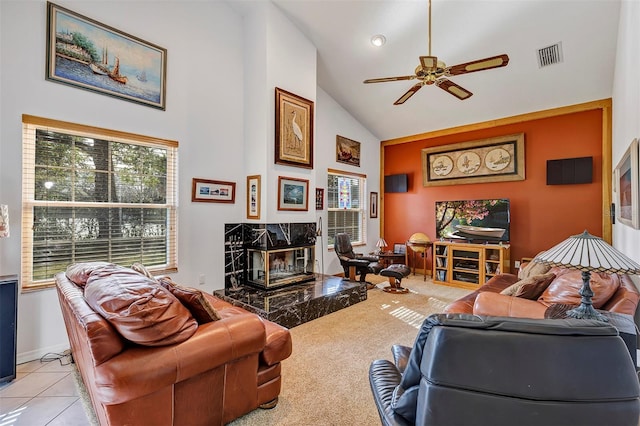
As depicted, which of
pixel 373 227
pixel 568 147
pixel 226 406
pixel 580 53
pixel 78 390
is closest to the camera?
pixel 226 406

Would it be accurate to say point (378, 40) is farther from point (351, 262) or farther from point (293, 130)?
point (351, 262)

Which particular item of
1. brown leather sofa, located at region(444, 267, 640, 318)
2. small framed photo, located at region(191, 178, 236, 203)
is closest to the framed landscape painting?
small framed photo, located at region(191, 178, 236, 203)

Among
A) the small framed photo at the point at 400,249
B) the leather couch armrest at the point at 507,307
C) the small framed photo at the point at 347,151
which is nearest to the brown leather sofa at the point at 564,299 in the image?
the leather couch armrest at the point at 507,307

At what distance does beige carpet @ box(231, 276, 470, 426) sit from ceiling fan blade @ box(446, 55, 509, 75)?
2891mm

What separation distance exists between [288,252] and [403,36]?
362cm

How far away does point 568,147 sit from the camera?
195 inches

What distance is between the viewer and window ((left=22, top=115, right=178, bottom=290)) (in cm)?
285

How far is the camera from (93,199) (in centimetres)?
322

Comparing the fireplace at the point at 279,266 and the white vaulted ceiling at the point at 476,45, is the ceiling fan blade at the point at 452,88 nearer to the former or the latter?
the white vaulted ceiling at the point at 476,45

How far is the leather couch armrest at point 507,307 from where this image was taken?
2.09 m

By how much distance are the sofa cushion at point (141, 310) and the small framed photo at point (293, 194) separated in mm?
2799

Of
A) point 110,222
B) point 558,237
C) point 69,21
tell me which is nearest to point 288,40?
point 69,21

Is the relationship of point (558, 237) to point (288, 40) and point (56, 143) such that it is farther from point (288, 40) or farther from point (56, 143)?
point (56, 143)

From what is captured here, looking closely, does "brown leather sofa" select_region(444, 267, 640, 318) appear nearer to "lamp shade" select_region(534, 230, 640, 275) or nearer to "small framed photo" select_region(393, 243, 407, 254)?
"lamp shade" select_region(534, 230, 640, 275)
